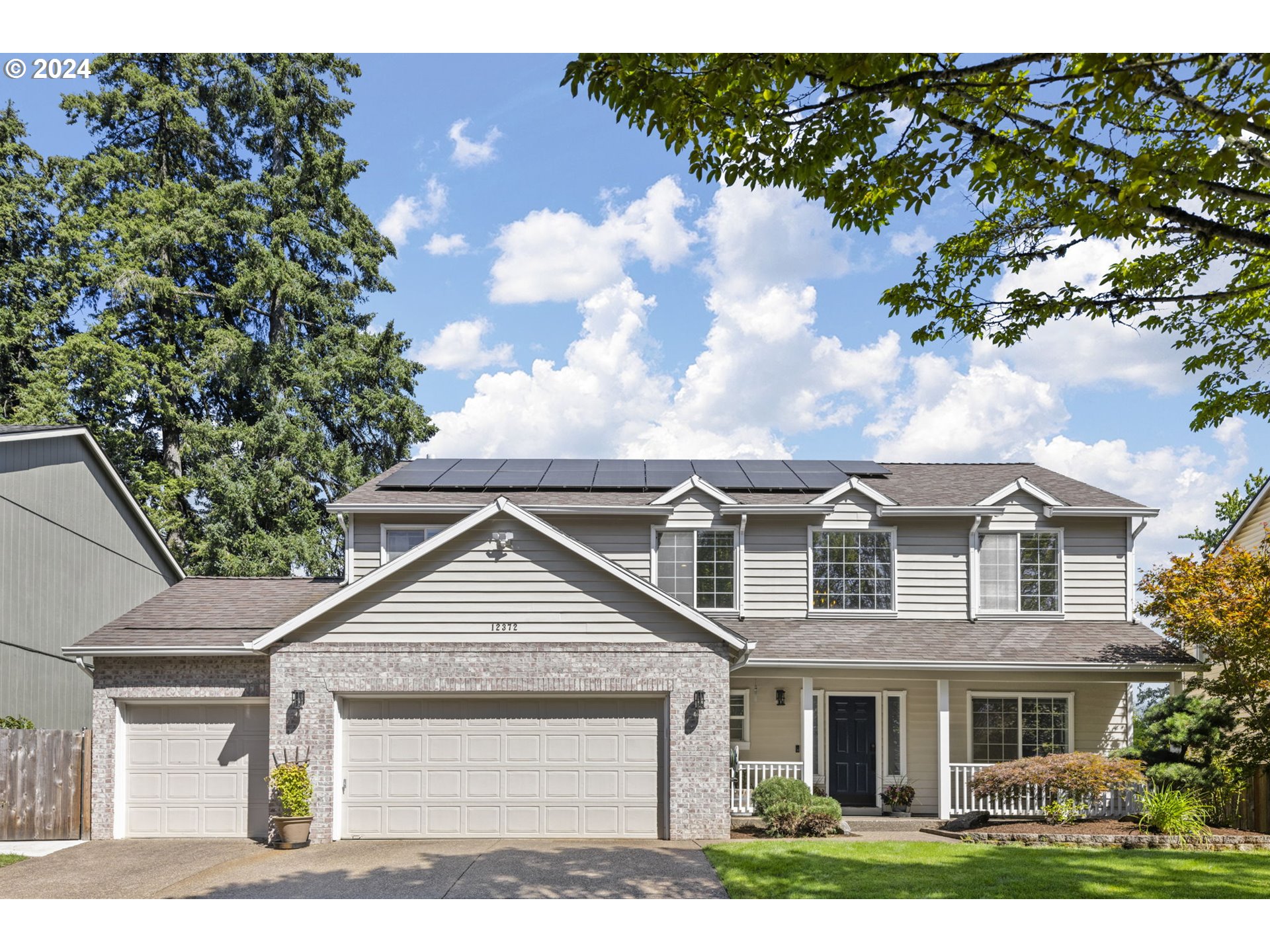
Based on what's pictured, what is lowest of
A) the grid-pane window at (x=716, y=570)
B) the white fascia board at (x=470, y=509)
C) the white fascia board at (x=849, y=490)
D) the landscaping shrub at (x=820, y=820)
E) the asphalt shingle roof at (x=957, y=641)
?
the landscaping shrub at (x=820, y=820)

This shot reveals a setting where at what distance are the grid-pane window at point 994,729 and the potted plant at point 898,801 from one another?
168 cm

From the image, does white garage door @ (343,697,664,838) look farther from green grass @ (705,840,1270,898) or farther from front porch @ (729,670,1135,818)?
front porch @ (729,670,1135,818)

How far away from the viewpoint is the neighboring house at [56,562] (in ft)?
54.3

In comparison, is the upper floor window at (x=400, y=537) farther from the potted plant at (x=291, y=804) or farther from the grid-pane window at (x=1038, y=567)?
the grid-pane window at (x=1038, y=567)

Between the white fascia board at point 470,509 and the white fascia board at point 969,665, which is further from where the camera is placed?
the white fascia board at point 470,509

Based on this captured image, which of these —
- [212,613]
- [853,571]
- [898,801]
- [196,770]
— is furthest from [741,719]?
[212,613]

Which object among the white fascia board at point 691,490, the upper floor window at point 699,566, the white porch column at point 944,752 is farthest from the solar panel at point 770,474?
the white porch column at point 944,752

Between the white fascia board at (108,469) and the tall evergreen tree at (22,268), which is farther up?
the tall evergreen tree at (22,268)

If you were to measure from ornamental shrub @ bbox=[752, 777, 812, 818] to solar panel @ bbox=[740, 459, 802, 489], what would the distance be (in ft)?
19.4

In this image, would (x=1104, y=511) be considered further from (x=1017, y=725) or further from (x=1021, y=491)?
(x=1017, y=725)

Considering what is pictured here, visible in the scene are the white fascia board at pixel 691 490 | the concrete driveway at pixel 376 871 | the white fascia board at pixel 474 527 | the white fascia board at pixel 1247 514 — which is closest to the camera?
the concrete driveway at pixel 376 871

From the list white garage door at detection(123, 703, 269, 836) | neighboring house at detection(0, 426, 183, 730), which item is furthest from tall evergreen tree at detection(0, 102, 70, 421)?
white garage door at detection(123, 703, 269, 836)

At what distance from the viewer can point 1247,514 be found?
2252 cm

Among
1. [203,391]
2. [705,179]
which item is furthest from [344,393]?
[705,179]
